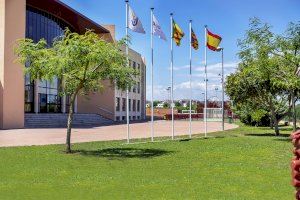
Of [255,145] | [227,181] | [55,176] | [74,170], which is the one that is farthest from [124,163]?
[255,145]

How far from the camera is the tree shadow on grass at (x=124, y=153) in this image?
17422 mm

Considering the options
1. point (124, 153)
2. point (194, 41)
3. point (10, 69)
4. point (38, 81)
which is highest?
point (194, 41)

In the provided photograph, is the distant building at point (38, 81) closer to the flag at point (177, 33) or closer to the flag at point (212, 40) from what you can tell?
the flag at point (177, 33)

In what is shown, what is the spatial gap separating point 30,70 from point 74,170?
236 inches

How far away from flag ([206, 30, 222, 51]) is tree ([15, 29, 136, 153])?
980 cm

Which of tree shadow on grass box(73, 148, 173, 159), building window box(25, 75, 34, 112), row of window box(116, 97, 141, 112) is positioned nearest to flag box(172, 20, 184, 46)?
tree shadow on grass box(73, 148, 173, 159)

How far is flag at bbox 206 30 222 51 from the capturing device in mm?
28547

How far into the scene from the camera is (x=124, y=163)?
610 inches

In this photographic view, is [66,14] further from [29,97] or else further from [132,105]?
[132,105]

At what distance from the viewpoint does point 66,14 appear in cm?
5234

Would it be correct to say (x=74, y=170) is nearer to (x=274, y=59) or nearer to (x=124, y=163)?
(x=124, y=163)

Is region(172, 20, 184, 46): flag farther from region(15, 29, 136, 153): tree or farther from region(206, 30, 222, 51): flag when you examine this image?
region(15, 29, 136, 153): tree

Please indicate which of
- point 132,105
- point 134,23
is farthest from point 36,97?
point 132,105

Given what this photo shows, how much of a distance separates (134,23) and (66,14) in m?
31.5
